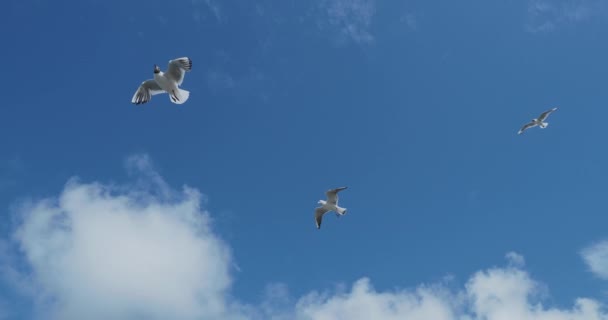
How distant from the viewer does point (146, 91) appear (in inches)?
1325

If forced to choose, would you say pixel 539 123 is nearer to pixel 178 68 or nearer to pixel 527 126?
pixel 527 126

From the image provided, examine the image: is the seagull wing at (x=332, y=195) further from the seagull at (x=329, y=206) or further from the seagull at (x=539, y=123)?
the seagull at (x=539, y=123)

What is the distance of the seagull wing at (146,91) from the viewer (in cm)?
3331

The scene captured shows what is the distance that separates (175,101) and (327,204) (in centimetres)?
1296

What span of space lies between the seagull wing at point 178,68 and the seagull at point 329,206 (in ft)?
40.4

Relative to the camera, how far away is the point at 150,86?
110ft

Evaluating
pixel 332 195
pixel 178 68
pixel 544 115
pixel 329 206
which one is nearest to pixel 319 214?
pixel 329 206

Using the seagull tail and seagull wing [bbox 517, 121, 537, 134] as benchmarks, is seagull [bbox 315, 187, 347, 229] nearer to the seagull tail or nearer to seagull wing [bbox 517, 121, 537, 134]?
the seagull tail

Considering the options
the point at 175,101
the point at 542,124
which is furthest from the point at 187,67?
the point at 542,124

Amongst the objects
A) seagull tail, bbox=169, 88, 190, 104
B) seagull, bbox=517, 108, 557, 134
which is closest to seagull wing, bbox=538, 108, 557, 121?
seagull, bbox=517, 108, 557, 134

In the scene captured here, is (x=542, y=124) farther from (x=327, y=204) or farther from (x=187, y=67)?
(x=187, y=67)

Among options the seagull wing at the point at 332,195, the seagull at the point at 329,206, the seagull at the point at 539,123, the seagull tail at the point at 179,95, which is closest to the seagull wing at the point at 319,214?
the seagull at the point at 329,206

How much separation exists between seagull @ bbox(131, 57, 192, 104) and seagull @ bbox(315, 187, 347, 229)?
461 inches

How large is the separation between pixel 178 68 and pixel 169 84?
3.63 feet
